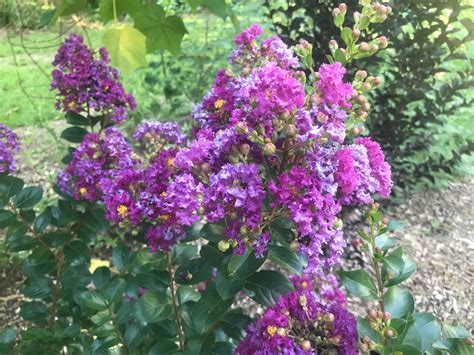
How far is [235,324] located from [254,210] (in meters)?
0.49

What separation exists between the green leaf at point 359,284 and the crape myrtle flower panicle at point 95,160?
65 cm

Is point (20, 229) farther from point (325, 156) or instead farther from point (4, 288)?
point (325, 156)

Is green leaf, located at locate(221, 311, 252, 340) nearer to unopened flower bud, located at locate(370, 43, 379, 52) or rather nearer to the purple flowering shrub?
the purple flowering shrub

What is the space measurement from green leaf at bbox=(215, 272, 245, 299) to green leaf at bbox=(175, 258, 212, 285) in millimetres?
238

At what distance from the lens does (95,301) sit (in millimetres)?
1214

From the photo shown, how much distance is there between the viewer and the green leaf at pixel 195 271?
1.23 m

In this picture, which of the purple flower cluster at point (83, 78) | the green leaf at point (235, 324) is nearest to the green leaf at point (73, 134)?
the purple flower cluster at point (83, 78)

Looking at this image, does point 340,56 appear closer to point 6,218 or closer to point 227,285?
point 227,285

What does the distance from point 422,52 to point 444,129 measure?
0.62 metres

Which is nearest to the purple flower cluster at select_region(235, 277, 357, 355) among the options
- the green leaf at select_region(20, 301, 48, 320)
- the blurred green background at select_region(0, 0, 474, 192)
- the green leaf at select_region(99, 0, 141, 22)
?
the green leaf at select_region(99, 0, 141, 22)

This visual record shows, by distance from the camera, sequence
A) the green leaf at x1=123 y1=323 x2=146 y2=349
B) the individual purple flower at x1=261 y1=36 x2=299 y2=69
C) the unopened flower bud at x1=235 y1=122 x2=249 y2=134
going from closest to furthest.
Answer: the unopened flower bud at x1=235 y1=122 x2=249 y2=134
the individual purple flower at x1=261 y1=36 x2=299 y2=69
the green leaf at x1=123 y1=323 x2=146 y2=349

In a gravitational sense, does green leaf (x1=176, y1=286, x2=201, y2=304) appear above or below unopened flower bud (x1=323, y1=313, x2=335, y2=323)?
below

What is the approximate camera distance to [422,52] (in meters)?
2.37

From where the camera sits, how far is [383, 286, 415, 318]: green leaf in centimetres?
95
